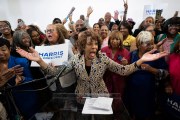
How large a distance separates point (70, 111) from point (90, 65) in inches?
24.1

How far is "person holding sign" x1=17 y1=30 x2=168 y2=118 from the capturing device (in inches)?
71.3

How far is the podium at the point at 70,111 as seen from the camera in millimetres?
1284

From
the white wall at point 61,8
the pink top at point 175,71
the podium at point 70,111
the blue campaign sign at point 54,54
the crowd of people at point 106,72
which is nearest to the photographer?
the podium at point 70,111

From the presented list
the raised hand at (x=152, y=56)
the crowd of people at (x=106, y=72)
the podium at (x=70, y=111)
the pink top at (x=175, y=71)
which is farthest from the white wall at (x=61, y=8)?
the podium at (x=70, y=111)

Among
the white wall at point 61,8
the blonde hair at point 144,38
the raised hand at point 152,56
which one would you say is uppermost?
the white wall at point 61,8

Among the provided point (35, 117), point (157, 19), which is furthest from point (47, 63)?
point (157, 19)

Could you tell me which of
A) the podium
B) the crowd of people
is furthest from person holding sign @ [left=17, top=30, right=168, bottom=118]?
the podium

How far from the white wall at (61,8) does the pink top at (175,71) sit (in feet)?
17.8

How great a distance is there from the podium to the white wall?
6091mm

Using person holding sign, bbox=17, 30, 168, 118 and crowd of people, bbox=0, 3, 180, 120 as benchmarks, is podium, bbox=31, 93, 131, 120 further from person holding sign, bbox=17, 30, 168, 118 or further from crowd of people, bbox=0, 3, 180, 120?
person holding sign, bbox=17, 30, 168, 118

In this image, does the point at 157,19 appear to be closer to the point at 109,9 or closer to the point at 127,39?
the point at 127,39

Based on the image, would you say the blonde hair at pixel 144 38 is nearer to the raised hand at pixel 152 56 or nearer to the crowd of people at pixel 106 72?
the crowd of people at pixel 106 72

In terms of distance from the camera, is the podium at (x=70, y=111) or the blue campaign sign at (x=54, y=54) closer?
the podium at (x=70, y=111)

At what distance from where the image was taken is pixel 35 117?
4.34ft
